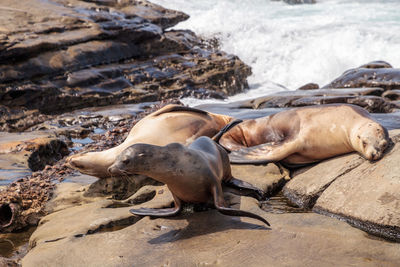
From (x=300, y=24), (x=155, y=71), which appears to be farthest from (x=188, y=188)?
(x=300, y=24)

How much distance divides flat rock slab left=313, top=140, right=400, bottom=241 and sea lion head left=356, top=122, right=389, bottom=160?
8 cm

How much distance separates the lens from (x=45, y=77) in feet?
39.8

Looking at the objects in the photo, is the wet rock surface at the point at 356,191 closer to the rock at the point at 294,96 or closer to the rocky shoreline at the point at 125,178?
the rocky shoreline at the point at 125,178

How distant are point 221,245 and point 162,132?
2.34 metres

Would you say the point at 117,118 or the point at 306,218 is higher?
the point at 306,218

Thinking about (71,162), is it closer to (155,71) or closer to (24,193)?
(24,193)

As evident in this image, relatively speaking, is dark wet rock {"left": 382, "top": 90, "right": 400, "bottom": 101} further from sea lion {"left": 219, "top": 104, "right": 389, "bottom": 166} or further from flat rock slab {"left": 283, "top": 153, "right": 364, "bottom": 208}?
flat rock slab {"left": 283, "top": 153, "right": 364, "bottom": 208}

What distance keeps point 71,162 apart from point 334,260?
3162 mm

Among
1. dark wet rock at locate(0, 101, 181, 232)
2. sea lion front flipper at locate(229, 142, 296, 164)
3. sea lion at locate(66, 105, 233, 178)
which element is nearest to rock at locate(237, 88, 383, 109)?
sea lion at locate(66, 105, 233, 178)

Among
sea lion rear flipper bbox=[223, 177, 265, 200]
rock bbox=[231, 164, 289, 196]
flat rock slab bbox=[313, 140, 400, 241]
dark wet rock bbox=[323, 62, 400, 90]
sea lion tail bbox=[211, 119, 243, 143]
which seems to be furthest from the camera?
dark wet rock bbox=[323, 62, 400, 90]

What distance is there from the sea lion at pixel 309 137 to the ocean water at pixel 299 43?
8.67 m

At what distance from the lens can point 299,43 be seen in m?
21.2

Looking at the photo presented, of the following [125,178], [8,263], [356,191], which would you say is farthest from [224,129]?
[8,263]

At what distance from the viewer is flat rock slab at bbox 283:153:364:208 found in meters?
4.58
